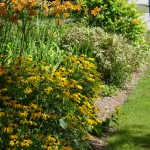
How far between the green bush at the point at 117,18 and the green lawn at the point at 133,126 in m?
2.29

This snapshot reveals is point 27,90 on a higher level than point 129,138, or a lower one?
higher

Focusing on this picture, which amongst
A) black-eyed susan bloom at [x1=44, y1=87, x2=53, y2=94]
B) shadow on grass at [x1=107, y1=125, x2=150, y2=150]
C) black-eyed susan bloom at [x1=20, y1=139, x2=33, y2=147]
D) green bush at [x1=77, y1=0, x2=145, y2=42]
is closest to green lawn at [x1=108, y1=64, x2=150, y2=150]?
shadow on grass at [x1=107, y1=125, x2=150, y2=150]

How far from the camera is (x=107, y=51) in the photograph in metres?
9.66

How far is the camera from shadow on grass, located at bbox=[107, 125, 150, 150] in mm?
6703

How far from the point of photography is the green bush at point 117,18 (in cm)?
1160

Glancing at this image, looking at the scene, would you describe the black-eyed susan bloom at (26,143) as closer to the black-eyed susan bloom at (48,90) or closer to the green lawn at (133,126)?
the black-eyed susan bloom at (48,90)

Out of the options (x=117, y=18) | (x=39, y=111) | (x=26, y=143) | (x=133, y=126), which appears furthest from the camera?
(x=117, y=18)

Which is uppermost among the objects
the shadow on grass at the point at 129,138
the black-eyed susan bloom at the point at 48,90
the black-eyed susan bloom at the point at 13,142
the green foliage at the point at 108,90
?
the black-eyed susan bloom at the point at 48,90

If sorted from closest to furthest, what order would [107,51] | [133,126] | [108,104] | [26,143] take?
[26,143], [133,126], [108,104], [107,51]

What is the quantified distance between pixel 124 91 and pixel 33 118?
475 cm

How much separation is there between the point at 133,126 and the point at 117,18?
16.0 ft

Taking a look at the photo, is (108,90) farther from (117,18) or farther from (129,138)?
(117,18)

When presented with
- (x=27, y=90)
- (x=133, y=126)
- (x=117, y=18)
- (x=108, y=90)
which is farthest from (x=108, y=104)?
(x=117, y=18)

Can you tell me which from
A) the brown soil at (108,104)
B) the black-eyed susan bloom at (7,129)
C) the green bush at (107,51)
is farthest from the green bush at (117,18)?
the black-eyed susan bloom at (7,129)
